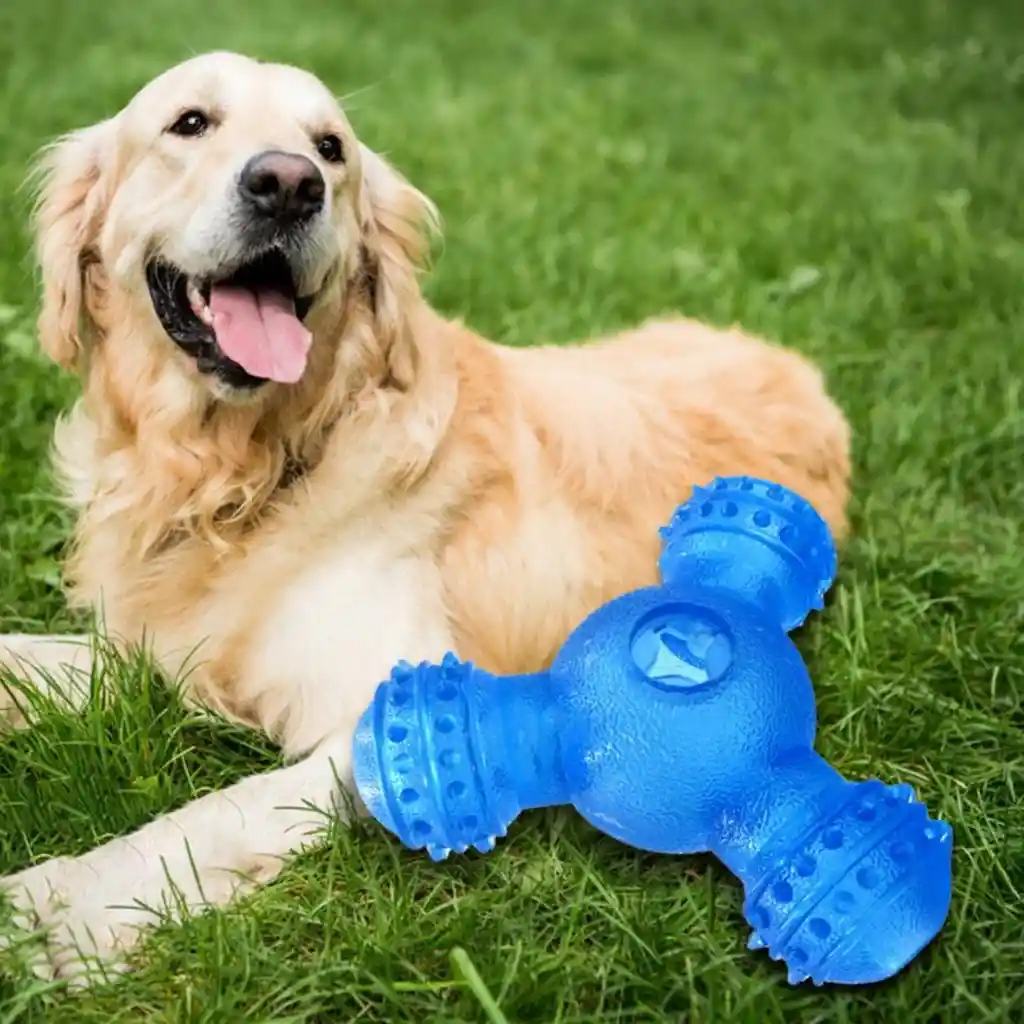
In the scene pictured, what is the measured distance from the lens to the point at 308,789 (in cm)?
215

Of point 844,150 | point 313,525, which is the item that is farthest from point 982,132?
point 313,525

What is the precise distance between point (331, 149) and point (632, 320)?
2.24 meters

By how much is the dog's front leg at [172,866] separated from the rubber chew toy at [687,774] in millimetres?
222

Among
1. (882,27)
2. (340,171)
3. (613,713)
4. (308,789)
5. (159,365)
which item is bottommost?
(882,27)

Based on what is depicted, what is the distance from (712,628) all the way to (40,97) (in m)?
5.70

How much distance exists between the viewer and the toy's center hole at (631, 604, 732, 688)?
1910 millimetres

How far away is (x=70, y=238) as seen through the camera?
259 centimetres

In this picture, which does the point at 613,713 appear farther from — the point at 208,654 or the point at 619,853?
the point at 208,654

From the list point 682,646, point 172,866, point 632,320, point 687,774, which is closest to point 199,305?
point 172,866

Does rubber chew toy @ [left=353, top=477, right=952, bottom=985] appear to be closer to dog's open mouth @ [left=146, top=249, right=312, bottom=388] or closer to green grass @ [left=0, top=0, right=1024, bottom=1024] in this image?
green grass @ [left=0, top=0, right=1024, bottom=1024]

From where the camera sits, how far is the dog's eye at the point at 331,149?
99.3 inches

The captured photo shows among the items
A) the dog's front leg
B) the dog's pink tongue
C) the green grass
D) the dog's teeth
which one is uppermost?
the dog's teeth

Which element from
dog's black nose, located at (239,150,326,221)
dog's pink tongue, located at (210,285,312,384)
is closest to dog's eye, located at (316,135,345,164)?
dog's black nose, located at (239,150,326,221)

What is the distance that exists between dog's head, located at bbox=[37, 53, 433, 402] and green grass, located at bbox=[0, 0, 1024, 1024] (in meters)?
0.66
